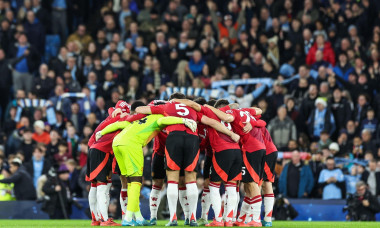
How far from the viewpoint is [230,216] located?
59.2 ft

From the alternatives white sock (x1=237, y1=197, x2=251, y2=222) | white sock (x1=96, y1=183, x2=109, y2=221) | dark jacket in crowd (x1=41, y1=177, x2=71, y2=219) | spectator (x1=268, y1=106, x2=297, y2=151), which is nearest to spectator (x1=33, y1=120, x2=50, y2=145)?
dark jacket in crowd (x1=41, y1=177, x2=71, y2=219)

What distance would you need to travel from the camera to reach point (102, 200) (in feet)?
61.1

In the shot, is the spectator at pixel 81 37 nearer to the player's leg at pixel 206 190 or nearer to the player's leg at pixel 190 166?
the player's leg at pixel 206 190

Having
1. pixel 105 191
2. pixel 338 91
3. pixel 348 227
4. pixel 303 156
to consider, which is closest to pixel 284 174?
pixel 303 156

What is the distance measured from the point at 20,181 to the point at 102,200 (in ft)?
24.4

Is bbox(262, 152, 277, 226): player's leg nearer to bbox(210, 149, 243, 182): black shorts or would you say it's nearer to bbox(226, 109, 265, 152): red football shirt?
bbox(226, 109, 265, 152): red football shirt

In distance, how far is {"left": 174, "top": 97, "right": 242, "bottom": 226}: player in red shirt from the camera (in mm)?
18031

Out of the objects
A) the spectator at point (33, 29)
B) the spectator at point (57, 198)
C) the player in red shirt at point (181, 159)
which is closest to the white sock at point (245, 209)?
the player in red shirt at point (181, 159)

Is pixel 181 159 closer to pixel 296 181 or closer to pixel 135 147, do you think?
pixel 135 147

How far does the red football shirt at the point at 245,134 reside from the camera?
1867cm

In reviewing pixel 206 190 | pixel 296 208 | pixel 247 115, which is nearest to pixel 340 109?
pixel 296 208

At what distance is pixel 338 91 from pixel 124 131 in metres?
11.2

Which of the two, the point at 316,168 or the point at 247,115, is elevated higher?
the point at 247,115

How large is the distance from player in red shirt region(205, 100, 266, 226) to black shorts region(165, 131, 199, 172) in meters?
1.13
